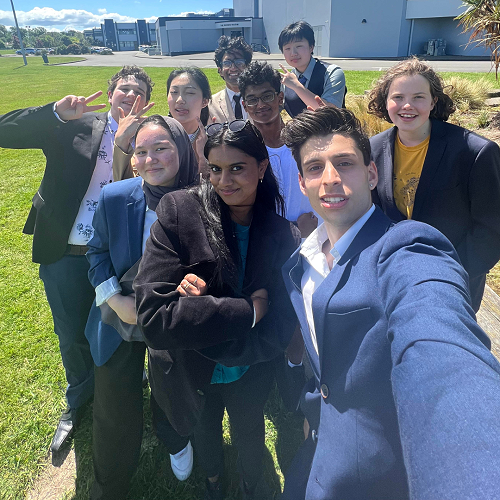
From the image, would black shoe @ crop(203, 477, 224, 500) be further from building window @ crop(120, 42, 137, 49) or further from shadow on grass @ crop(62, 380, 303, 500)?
building window @ crop(120, 42, 137, 49)

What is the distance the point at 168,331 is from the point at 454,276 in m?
1.08

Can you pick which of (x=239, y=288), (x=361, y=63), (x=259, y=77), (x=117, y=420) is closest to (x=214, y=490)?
(x=117, y=420)

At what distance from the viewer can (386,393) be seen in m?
1.24

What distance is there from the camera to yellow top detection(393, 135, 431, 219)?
91.2 inches

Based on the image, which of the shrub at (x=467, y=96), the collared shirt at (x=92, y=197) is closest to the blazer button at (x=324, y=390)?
the collared shirt at (x=92, y=197)

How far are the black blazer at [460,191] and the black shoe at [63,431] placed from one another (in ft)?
9.14

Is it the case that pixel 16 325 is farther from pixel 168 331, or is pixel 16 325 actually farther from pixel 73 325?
pixel 168 331

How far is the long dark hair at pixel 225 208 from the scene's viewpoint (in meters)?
1.64

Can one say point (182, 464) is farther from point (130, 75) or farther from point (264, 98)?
point (130, 75)

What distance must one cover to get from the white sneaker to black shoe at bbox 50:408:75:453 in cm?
87

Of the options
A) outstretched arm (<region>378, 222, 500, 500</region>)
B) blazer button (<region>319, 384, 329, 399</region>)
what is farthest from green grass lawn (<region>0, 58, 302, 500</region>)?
outstretched arm (<region>378, 222, 500, 500</region>)

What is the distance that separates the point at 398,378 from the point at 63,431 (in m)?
2.68

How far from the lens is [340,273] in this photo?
1266 mm

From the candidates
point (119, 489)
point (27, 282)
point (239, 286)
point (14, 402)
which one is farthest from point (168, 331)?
point (27, 282)
